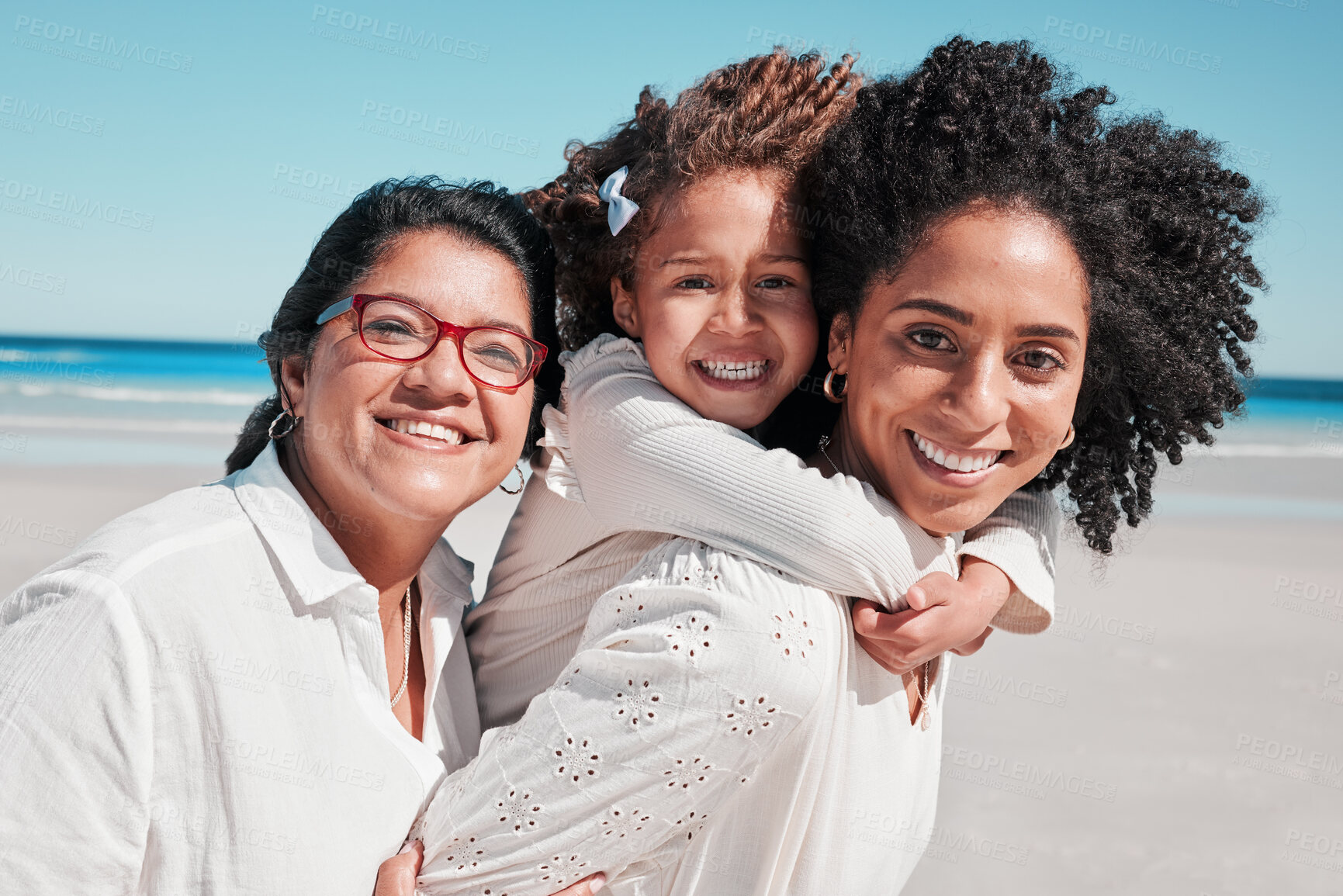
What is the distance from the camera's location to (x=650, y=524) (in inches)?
85.4

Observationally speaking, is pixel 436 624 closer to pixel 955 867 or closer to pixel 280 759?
pixel 280 759

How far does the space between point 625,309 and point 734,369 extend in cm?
47

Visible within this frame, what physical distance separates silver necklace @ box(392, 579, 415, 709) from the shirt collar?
458mm

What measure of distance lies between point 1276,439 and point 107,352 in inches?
1543

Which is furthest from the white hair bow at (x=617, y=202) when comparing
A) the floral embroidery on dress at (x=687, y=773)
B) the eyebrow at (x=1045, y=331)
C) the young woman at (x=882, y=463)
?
the floral embroidery on dress at (x=687, y=773)

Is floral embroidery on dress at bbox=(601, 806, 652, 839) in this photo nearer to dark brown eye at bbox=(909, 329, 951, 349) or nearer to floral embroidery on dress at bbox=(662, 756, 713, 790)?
floral embroidery on dress at bbox=(662, 756, 713, 790)

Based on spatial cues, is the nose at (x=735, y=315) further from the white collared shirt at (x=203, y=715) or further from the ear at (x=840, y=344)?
the white collared shirt at (x=203, y=715)

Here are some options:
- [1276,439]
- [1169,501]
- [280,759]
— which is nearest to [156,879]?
[280,759]

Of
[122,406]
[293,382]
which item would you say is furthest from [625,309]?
[122,406]

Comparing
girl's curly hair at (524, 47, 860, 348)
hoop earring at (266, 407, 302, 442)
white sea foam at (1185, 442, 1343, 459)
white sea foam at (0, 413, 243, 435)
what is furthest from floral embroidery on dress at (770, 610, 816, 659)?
white sea foam at (1185, 442, 1343, 459)

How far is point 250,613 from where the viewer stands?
2102 mm

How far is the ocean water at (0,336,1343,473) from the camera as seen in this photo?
14500 millimetres

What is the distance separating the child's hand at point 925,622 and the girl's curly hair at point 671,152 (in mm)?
1138

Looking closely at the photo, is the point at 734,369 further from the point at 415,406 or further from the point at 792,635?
the point at 792,635
